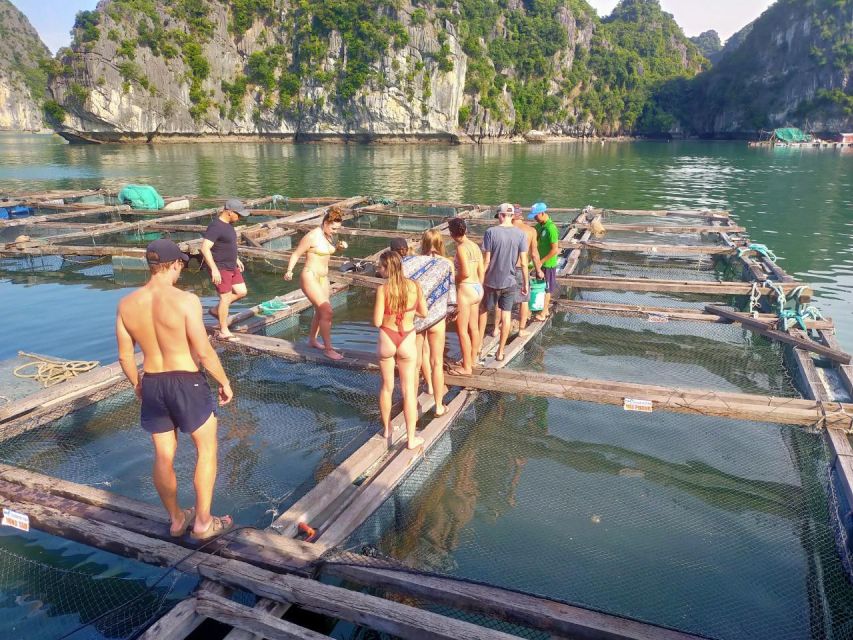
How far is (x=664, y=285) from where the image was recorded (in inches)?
426

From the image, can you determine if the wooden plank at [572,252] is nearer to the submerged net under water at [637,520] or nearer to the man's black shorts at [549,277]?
the man's black shorts at [549,277]

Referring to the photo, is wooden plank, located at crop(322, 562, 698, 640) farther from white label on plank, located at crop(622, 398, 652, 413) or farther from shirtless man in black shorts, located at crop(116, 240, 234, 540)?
white label on plank, located at crop(622, 398, 652, 413)

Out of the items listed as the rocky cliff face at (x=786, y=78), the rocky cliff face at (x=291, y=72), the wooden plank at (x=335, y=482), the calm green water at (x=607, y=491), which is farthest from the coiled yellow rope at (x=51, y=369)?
the rocky cliff face at (x=786, y=78)

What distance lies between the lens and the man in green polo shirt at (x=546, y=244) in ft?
27.2

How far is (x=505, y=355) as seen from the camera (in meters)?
7.46

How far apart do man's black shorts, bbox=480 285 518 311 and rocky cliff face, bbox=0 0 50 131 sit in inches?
7572

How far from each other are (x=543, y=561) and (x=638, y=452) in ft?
7.55

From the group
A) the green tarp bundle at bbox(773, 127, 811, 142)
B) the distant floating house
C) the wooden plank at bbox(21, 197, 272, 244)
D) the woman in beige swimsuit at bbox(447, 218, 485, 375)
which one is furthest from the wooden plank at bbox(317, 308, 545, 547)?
the green tarp bundle at bbox(773, 127, 811, 142)

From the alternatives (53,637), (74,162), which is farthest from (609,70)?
(53,637)

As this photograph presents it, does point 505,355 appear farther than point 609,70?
No

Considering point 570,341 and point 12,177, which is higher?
point 12,177

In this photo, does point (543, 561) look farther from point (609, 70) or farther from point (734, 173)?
point (609, 70)

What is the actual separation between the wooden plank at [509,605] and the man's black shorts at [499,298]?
4201mm

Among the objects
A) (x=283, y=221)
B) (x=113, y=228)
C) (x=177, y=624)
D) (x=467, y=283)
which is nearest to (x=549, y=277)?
(x=467, y=283)
